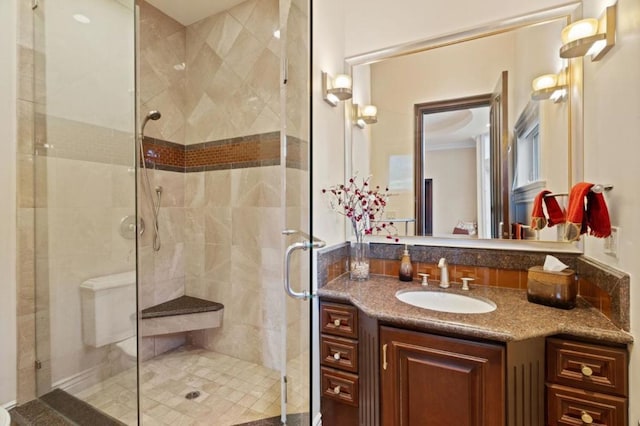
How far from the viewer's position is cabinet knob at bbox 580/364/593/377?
1.06 metres

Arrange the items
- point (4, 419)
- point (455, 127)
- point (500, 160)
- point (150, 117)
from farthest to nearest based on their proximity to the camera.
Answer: point (150, 117) → point (455, 127) → point (500, 160) → point (4, 419)

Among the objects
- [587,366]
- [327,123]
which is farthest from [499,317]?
[327,123]

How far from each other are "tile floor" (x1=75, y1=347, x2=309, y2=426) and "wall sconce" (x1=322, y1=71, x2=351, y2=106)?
4.95ft

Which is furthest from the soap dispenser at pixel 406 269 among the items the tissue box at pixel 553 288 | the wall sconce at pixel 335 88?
the wall sconce at pixel 335 88

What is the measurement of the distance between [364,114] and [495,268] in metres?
1.26

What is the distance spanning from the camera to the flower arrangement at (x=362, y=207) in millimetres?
Answer: 1887

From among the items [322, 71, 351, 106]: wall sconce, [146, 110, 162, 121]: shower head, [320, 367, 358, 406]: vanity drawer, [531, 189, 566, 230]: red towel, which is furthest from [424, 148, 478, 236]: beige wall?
[146, 110, 162, 121]: shower head

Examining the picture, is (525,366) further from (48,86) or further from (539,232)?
(48,86)

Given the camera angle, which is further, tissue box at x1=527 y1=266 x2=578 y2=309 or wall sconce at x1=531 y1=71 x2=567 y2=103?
wall sconce at x1=531 y1=71 x2=567 y2=103

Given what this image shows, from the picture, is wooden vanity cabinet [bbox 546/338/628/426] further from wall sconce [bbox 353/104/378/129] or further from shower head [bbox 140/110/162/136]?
shower head [bbox 140/110/162/136]

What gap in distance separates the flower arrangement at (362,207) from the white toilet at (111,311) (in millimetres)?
1376

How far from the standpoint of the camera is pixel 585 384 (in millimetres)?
1072

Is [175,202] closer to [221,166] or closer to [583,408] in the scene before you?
[221,166]

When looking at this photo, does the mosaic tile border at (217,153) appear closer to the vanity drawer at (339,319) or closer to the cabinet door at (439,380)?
the vanity drawer at (339,319)
